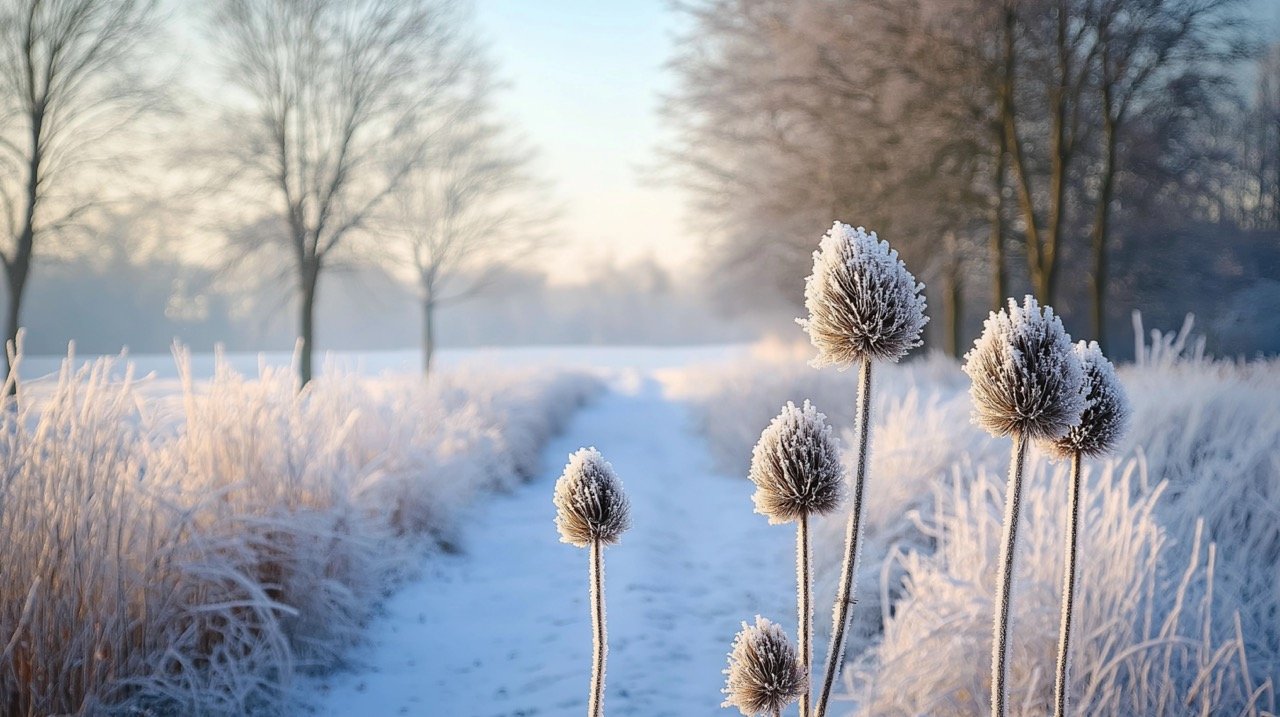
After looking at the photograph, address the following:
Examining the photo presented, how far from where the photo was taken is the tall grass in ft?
7.61

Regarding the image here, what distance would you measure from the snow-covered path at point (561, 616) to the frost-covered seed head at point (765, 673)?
1.71m

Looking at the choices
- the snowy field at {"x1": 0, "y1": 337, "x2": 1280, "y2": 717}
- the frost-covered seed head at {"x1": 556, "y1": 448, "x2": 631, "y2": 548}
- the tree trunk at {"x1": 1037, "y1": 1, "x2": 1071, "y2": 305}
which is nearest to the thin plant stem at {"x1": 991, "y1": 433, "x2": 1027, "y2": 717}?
the frost-covered seed head at {"x1": 556, "y1": 448, "x2": 631, "y2": 548}

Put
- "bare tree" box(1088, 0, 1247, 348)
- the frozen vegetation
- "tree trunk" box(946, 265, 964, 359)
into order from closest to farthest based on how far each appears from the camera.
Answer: the frozen vegetation
"bare tree" box(1088, 0, 1247, 348)
"tree trunk" box(946, 265, 964, 359)

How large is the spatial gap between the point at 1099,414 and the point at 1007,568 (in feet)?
1.13

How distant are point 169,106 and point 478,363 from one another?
247 inches

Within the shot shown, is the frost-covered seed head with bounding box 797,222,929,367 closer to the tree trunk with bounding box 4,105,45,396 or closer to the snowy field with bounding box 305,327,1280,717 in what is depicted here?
the snowy field with bounding box 305,327,1280,717

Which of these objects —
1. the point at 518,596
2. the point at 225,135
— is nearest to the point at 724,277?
the point at 225,135

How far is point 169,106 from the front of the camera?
462 inches

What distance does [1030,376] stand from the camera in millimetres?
1090

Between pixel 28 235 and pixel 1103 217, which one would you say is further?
pixel 1103 217

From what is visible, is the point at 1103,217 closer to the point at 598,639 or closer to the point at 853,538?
the point at 853,538

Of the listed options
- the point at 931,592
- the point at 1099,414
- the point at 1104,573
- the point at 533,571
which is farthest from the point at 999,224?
the point at 1099,414

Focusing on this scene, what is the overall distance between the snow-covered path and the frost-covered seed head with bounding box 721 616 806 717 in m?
1.71

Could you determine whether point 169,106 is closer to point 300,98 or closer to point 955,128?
point 300,98
